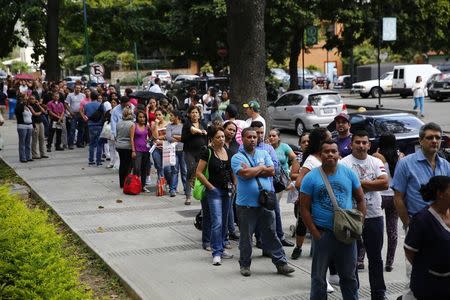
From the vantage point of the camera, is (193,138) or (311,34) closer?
(193,138)

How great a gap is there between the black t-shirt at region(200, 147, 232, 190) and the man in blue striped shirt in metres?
2.61

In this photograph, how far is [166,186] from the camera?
46.6 feet

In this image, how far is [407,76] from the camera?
143 ft

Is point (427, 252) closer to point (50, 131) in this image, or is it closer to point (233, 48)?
point (233, 48)

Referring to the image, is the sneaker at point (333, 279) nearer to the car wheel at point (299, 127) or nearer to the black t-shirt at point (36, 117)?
the black t-shirt at point (36, 117)

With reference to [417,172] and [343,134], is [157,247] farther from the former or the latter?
[417,172]

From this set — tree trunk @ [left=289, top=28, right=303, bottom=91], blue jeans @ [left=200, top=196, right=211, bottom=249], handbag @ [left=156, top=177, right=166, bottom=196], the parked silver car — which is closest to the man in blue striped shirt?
blue jeans @ [left=200, top=196, right=211, bottom=249]

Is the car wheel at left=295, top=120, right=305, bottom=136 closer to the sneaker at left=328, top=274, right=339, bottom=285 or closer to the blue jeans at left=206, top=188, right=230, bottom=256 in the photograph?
the blue jeans at left=206, top=188, right=230, bottom=256

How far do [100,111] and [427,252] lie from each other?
521 inches

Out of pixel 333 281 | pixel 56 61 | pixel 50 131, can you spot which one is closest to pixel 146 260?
pixel 333 281

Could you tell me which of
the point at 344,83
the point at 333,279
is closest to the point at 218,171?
the point at 333,279

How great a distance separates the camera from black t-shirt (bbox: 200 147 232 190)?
8.48 m

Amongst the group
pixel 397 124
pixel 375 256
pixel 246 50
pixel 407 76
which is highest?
pixel 246 50

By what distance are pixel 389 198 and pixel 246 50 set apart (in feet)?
27.5
